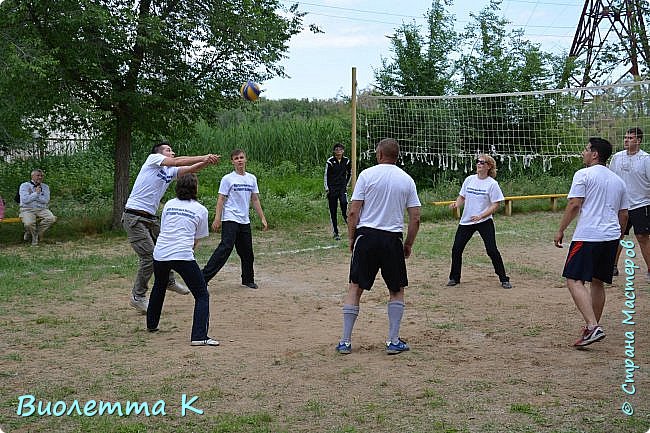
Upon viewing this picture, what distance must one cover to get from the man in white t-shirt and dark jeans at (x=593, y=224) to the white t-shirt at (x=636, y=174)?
8.36ft

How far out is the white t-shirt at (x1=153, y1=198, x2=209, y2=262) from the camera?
255 inches

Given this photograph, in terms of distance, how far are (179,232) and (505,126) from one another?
1189 centimetres

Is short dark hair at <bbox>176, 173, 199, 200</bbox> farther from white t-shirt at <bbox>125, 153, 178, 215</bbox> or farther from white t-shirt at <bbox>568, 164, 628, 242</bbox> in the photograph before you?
white t-shirt at <bbox>568, 164, 628, 242</bbox>

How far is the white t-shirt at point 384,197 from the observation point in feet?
19.7

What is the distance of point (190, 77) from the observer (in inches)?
539

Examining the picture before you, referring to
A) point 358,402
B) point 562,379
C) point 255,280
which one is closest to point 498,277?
point 255,280

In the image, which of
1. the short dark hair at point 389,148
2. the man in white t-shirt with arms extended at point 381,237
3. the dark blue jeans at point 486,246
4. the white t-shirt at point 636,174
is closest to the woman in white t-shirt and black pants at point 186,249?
the man in white t-shirt with arms extended at point 381,237

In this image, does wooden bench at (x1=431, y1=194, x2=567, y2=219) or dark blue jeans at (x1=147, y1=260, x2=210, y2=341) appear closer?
dark blue jeans at (x1=147, y1=260, x2=210, y2=341)

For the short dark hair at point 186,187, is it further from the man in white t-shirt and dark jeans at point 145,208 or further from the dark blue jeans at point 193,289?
the man in white t-shirt and dark jeans at point 145,208

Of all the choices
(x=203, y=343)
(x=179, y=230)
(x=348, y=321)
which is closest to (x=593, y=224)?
(x=348, y=321)

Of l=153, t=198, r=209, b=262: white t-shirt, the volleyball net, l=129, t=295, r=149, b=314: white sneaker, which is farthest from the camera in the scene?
the volleyball net

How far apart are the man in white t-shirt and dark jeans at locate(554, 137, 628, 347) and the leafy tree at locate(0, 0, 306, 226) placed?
794cm

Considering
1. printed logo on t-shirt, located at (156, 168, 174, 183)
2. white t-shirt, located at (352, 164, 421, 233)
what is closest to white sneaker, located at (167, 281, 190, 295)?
printed logo on t-shirt, located at (156, 168, 174, 183)

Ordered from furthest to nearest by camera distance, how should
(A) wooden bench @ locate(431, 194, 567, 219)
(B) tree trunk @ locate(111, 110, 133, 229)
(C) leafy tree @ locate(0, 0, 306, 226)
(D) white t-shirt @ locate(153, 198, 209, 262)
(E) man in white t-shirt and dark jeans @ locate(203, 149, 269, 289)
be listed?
(A) wooden bench @ locate(431, 194, 567, 219), (B) tree trunk @ locate(111, 110, 133, 229), (C) leafy tree @ locate(0, 0, 306, 226), (E) man in white t-shirt and dark jeans @ locate(203, 149, 269, 289), (D) white t-shirt @ locate(153, 198, 209, 262)
